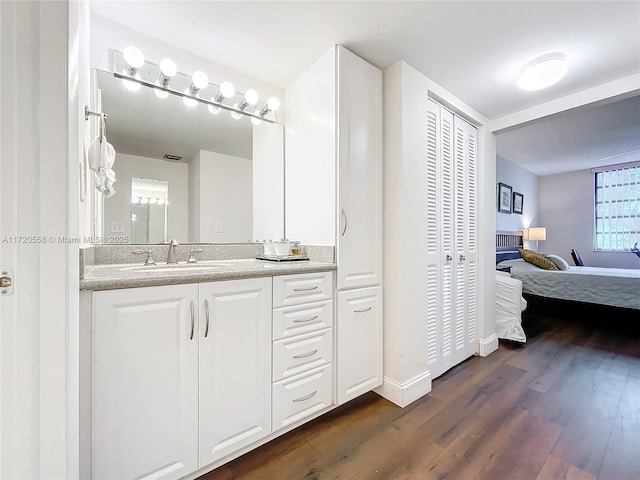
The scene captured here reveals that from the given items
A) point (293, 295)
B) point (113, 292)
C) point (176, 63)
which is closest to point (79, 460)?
point (113, 292)

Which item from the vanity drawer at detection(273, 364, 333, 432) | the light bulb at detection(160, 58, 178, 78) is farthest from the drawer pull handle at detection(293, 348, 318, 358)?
the light bulb at detection(160, 58, 178, 78)

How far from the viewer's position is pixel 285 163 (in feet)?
6.96

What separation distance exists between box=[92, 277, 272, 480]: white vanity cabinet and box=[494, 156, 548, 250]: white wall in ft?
Result: 16.1

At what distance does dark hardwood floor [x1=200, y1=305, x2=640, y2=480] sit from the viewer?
1268 mm

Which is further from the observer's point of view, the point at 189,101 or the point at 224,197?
the point at 224,197

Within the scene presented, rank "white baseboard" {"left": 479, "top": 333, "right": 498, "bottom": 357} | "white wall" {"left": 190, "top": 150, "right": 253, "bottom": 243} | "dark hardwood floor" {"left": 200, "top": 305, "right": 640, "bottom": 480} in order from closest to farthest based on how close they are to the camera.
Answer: "dark hardwood floor" {"left": 200, "top": 305, "right": 640, "bottom": 480}, "white wall" {"left": 190, "top": 150, "right": 253, "bottom": 243}, "white baseboard" {"left": 479, "top": 333, "right": 498, "bottom": 357}

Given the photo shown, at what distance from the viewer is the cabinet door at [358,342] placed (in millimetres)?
1642

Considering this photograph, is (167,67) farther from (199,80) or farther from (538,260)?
(538,260)

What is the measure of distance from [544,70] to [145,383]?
9.27 ft

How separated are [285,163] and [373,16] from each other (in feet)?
3.50

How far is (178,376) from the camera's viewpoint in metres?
1.10

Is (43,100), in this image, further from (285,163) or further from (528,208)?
(528,208)

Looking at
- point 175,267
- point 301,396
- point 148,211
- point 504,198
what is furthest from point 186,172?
point 504,198

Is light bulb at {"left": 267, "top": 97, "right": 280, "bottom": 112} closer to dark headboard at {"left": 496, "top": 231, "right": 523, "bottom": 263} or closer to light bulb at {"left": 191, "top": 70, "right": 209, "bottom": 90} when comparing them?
light bulb at {"left": 191, "top": 70, "right": 209, "bottom": 90}
